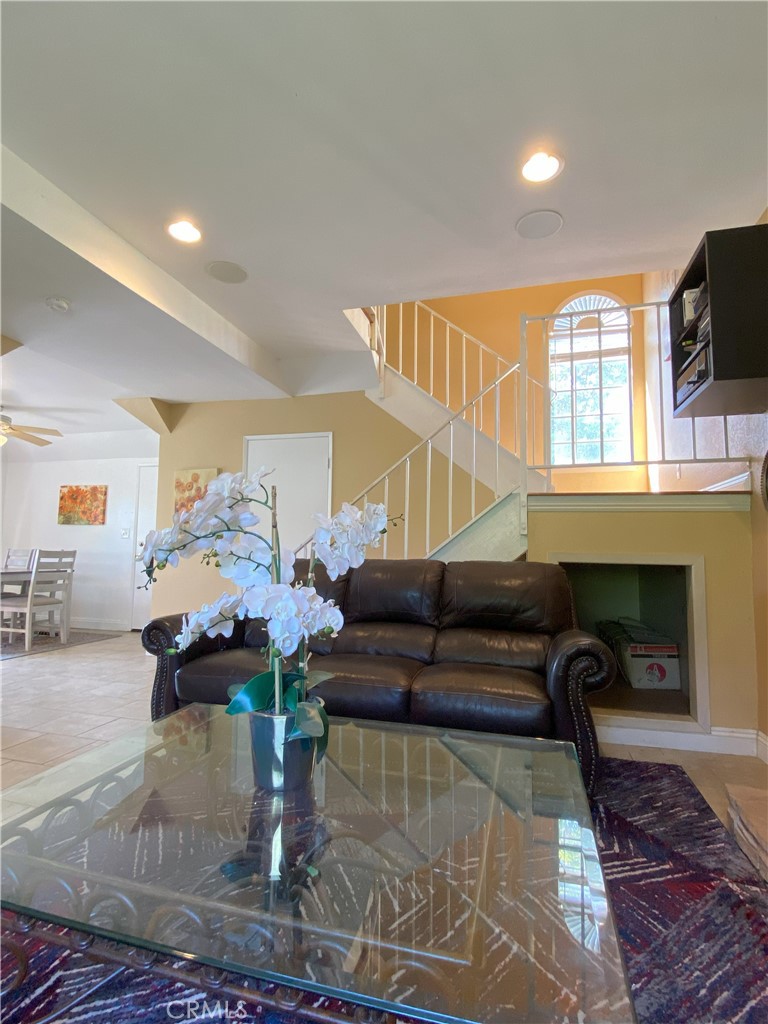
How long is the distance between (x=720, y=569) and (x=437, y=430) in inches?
76.6

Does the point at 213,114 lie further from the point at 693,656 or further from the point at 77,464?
the point at 77,464

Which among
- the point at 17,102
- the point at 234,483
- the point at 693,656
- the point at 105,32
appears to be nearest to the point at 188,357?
the point at 17,102

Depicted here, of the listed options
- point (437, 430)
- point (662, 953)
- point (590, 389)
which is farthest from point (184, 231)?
point (590, 389)

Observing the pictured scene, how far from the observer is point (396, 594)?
280 centimetres

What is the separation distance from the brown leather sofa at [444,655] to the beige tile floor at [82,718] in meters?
0.56

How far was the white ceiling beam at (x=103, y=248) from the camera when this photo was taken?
198cm

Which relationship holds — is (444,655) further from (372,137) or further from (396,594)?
(372,137)

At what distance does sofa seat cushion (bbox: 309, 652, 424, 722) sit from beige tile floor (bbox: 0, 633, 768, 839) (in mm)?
844

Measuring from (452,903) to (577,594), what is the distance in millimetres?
2956

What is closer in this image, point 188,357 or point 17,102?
point 17,102

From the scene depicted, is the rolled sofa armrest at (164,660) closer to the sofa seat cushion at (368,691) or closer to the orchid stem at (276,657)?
the sofa seat cushion at (368,691)

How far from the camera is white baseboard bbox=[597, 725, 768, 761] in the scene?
247 cm

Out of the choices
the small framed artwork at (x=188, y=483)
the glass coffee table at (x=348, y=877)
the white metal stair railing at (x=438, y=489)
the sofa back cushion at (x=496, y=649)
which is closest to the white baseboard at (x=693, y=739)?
the sofa back cushion at (x=496, y=649)

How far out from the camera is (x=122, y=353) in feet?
11.6
